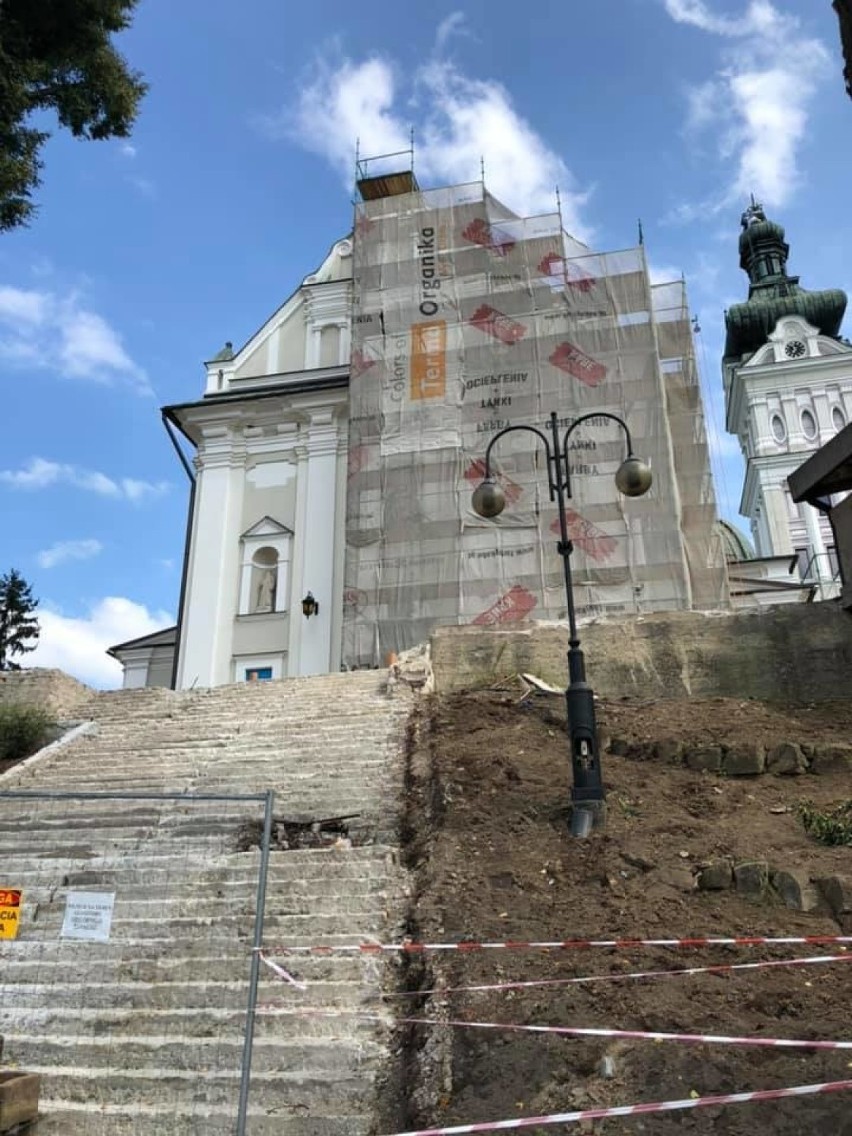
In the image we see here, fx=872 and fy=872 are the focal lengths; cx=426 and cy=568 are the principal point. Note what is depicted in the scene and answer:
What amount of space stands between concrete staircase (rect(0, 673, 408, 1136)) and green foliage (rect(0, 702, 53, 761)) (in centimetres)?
173

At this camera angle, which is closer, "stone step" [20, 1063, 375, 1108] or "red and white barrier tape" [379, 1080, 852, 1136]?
"red and white barrier tape" [379, 1080, 852, 1136]

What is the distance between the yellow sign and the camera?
16.1 ft

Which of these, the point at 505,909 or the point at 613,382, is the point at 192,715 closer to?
the point at 505,909

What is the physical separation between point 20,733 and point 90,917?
28.3ft

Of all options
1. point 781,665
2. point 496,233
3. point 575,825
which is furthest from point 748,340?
point 575,825

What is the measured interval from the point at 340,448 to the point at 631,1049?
70.0 feet

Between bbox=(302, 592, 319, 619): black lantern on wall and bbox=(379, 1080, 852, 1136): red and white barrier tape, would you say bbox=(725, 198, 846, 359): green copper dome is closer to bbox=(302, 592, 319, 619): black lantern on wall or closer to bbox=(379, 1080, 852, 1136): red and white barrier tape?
bbox=(302, 592, 319, 619): black lantern on wall

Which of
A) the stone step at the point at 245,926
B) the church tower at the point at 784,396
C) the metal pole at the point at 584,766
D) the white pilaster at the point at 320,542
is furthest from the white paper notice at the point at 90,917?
the church tower at the point at 784,396

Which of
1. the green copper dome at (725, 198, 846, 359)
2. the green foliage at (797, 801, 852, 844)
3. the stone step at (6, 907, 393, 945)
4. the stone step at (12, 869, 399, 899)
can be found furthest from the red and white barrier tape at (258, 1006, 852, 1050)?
the green copper dome at (725, 198, 846, 359)

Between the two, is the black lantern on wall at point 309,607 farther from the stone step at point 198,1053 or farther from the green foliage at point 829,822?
the stone step at point 198,1053

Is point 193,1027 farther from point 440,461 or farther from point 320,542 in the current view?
point 320,542

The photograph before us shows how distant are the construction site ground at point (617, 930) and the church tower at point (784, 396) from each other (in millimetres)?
43645

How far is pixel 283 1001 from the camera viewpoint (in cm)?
545

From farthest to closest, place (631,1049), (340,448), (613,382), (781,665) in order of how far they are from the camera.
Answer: (340,448)
(613,382)
(781,665)
(631,1049)
